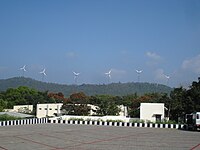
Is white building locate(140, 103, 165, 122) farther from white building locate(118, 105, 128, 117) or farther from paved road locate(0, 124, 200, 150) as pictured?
white building locate(118, 105, 128, 117)

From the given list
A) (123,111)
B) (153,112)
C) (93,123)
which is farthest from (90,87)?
(93,123)

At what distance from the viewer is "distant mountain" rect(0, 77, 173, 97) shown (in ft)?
543

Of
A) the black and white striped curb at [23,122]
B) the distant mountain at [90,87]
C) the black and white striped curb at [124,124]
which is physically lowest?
the black and white striped curb at [124,124]

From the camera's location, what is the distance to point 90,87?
180 metres

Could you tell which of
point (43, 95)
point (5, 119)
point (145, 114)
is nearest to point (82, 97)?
point (43, 95)

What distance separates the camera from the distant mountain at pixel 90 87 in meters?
166

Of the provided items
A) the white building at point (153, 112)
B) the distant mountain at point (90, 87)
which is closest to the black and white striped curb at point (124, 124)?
the white building at point (153, 112)

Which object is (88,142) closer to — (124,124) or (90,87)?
(124,124)

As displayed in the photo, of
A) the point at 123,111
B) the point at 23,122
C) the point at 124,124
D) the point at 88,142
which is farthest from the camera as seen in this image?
the point at 123,111

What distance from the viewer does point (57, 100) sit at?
88375mm

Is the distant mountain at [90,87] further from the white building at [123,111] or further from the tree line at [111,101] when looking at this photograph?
the white building at [123,111]

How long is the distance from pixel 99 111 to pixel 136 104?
41.2ft

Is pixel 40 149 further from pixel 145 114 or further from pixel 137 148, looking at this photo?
pixel 145 114

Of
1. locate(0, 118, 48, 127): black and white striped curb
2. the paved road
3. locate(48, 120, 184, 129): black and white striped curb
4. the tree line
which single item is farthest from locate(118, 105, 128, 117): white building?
the paved road
